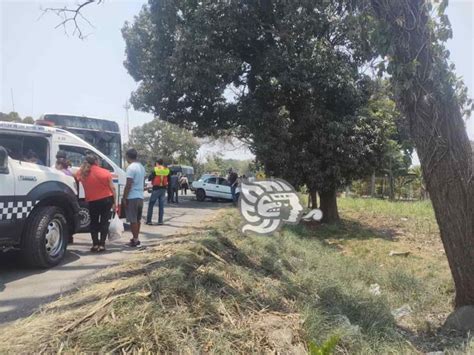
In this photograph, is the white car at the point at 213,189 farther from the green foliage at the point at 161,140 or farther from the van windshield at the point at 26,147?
the green foliage at the point at 161,140

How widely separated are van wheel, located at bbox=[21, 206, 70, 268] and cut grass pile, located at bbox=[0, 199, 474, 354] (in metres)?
0.97

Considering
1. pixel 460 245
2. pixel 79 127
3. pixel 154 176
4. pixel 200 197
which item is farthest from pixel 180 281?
pixel 200 197

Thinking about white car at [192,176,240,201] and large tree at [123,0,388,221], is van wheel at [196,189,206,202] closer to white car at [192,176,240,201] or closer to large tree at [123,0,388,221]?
white car at [192,176,240,201]

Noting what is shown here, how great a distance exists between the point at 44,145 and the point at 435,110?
19.9 ft

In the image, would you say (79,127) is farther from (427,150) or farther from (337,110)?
(427,150)

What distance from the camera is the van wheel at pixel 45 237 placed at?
564 cm

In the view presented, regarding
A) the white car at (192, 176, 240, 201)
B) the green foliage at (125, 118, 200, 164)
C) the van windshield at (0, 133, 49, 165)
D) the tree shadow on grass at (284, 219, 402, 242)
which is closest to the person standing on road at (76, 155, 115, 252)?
the van windshield at (0, 133, 49, 165)

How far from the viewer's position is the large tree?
13.1 m

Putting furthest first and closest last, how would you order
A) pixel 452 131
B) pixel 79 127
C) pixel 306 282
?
pixel 79 127, pixel 306 282, pixel 452 131

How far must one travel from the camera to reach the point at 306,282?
20.0 feet

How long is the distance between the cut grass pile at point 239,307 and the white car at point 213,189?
16.7 metres

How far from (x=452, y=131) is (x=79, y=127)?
10.3 metres

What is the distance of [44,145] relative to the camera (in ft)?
24.1

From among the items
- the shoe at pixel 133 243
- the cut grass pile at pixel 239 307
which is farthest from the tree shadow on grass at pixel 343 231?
the shoe at pixel 133 243
